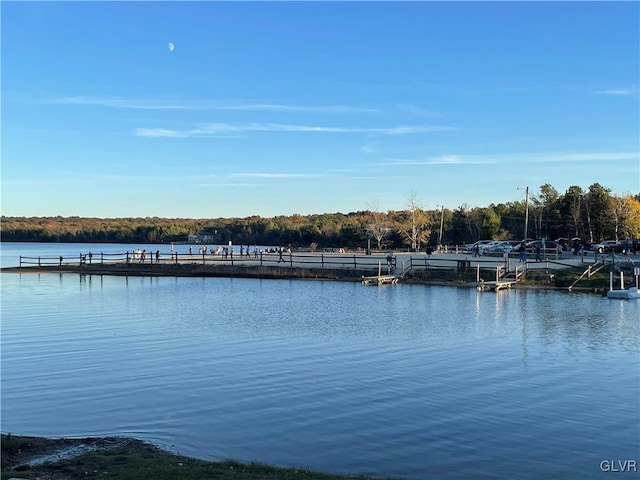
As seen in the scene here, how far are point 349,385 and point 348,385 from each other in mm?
24

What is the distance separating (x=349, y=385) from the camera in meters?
15.1

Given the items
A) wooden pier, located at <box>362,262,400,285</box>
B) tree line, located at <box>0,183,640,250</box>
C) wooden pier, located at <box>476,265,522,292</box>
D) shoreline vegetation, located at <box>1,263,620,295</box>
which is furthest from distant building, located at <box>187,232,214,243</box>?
wooden pier, located at <box>476,265,522,292</box>

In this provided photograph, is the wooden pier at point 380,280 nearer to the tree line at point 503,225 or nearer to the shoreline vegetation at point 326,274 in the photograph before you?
the shoreline vegetation at point 326,274

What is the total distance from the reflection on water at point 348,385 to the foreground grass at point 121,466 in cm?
99

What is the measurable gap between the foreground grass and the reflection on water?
99 centimetres

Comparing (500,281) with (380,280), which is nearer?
(500,281)

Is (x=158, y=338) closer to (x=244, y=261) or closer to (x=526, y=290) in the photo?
(x=526, y=290)

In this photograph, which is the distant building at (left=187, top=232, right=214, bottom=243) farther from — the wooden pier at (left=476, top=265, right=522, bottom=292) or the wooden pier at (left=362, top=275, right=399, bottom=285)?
the wooden pier at (left=476, top=265, right=522, bottom=292)

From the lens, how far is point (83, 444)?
34.1 ft

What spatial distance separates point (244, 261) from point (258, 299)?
2358 centimetres

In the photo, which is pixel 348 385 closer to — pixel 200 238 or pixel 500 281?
pixel 500 281

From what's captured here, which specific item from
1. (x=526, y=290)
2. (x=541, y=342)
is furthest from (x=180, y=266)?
(x=541, y=342)

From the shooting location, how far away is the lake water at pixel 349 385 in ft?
34.8

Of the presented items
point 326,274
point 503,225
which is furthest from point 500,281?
point 503,225
